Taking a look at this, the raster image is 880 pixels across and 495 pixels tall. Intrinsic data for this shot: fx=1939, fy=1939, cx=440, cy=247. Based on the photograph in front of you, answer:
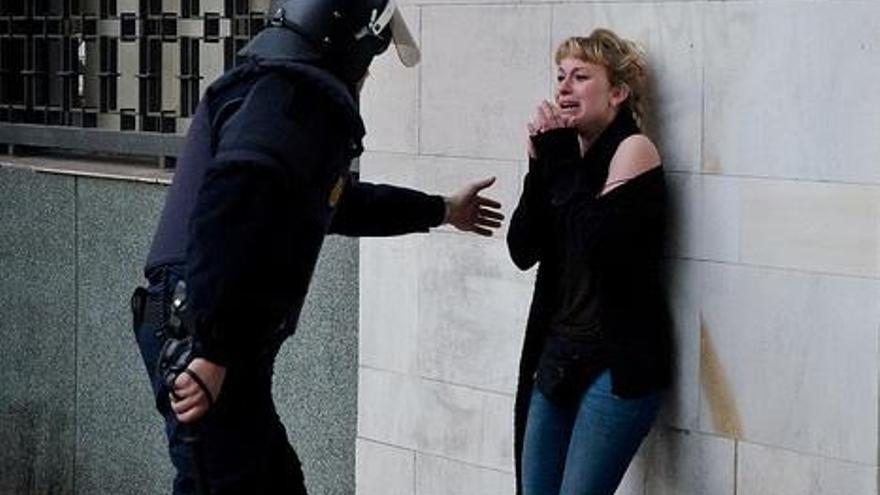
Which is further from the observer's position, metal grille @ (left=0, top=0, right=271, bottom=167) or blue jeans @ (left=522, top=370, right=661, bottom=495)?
metal grille @ (left=0, top=0, right=271, bottom=167)

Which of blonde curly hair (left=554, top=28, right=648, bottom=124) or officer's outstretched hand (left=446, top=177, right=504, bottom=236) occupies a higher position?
blonde curly hair (left=554, top=28, right=648, bottom=124)

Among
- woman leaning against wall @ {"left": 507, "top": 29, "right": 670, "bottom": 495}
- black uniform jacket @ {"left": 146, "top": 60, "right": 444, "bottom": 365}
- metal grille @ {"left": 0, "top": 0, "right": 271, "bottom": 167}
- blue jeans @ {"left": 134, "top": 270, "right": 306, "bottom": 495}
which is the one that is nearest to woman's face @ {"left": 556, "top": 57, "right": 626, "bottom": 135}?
woman leaning against wall @ {"left": 507, "top": 29, "right": 670, "bottom": 495}

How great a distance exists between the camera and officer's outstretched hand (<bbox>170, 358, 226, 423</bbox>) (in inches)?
187

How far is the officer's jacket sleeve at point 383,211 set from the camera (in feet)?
18.0

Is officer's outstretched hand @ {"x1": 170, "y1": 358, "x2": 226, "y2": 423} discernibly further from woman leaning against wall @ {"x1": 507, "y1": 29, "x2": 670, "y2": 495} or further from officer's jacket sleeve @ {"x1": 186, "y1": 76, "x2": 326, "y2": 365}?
woman leaning against wall @ {"x1": 507, "y1": 29, "x2": 670, "y2": 495}

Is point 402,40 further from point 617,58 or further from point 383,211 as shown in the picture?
point 617,58

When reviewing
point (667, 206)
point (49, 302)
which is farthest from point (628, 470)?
point (49, 302)

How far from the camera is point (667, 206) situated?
5746 millimetres

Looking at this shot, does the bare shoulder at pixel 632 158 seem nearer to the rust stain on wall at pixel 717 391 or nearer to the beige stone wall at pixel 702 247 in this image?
the beige stone wall at pixel 702 247

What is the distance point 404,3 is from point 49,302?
2.76m

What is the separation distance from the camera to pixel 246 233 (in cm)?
470

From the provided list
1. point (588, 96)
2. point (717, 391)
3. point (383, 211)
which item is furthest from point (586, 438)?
point (588, 96)

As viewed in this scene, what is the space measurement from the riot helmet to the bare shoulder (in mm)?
833

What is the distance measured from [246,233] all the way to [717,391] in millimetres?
1679
